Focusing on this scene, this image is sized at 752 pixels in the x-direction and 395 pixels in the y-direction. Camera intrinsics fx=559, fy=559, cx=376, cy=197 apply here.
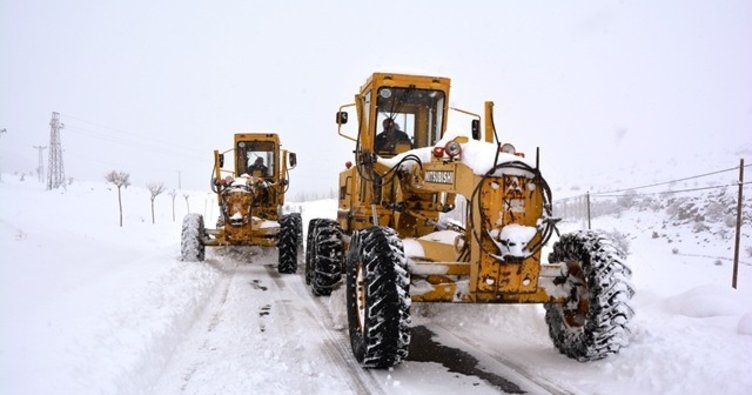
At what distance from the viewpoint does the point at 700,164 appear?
33531 mm

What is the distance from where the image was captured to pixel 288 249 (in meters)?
12.0

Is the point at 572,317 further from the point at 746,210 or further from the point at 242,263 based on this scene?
the point at 746,210

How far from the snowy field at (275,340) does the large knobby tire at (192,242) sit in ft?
5.82

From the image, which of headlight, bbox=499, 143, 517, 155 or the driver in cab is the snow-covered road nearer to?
headlight, bbox=499, 143, 517, 155

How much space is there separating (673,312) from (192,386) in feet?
17.4

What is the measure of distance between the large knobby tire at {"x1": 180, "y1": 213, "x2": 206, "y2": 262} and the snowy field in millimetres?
1775

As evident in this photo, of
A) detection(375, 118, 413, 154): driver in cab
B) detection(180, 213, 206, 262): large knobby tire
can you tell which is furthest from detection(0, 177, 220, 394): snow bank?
detection(375, 118, 413, 154): driver in cab

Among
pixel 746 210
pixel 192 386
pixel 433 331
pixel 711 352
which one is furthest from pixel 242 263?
pixel 746 210

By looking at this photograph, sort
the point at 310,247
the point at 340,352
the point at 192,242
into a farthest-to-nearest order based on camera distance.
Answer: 1. the point at 192,242
2. the point at 310,247
3. the point at 340,352

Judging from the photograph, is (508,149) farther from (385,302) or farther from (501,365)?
(501,365)

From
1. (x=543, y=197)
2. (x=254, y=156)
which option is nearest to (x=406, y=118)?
(x=543, y=197)

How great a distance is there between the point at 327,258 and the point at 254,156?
8.52 metres

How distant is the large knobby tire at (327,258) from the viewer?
8656 mm

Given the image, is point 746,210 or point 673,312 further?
point 746,210
